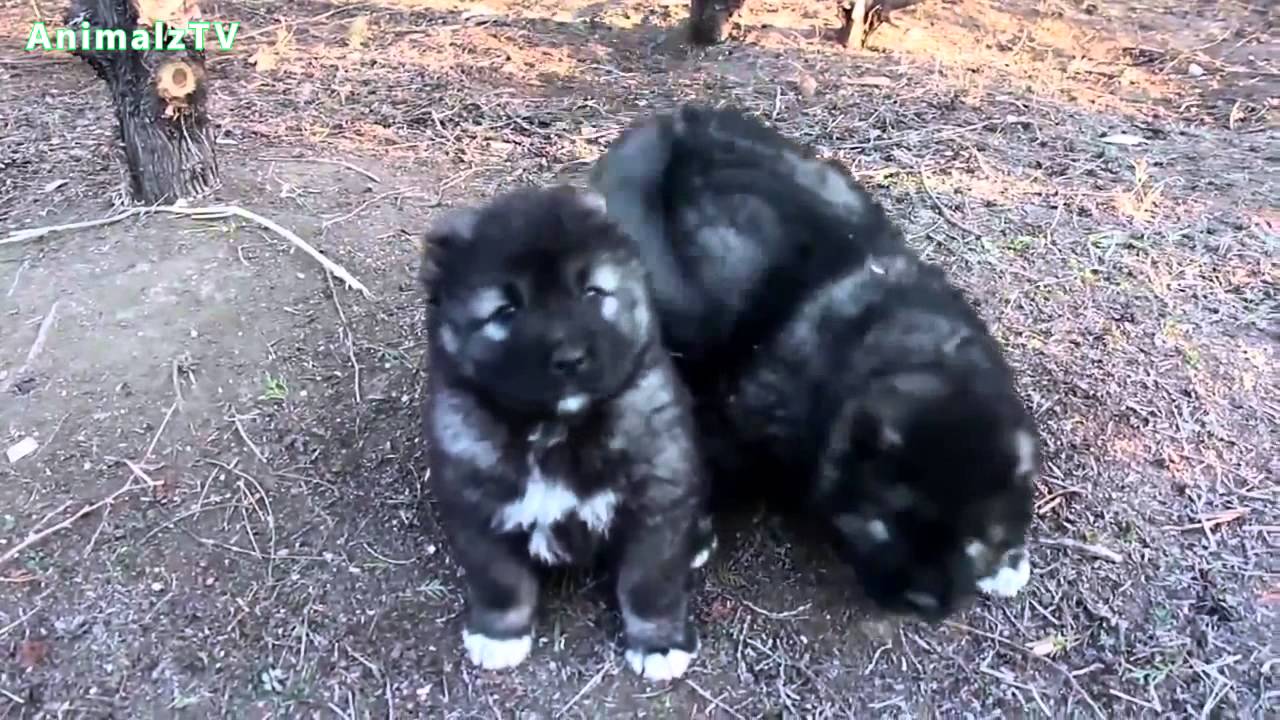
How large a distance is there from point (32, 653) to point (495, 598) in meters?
1.35

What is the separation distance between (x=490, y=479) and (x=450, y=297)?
1.74 feet

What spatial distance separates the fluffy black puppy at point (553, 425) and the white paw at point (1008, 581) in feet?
2.99

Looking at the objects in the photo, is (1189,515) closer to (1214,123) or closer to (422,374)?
(422,374)

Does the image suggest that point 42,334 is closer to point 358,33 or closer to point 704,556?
point 704,556

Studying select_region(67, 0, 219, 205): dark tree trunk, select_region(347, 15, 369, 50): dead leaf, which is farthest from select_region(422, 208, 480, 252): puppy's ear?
select_region(347, 15, 369, 50): dead leaf

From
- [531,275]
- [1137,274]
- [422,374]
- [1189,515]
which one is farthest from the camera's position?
[1137,274]

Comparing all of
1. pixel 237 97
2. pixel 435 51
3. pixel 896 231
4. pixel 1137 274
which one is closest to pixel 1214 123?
pixel 1137 274

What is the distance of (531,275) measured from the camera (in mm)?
2744

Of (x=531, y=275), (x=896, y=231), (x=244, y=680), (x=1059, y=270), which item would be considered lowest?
(x=244, y=680)

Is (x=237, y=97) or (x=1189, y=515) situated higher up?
(x=237, y=97)

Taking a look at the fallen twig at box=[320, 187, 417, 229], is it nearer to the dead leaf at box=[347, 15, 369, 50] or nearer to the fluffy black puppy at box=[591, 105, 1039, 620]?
the fluffy black puppy at box=[591, 105, 1039, 620]

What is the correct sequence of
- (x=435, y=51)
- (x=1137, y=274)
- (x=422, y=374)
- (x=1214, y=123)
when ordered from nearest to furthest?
(x=422, y=374)
(x=1137, y=274)
(x=1214, y=123)
(x=435, y=51)

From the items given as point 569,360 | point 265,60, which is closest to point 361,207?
point 265,60

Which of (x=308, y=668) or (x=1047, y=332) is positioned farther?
(x=1047, y=332)
